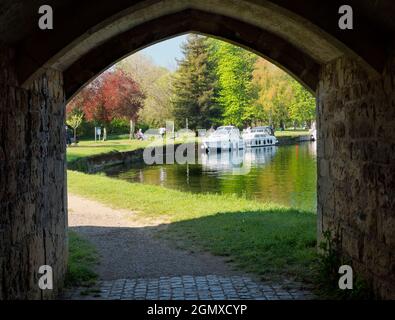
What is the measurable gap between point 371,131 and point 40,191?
3.07 meters

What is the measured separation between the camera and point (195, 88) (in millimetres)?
48656

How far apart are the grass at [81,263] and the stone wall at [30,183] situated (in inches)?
9.9

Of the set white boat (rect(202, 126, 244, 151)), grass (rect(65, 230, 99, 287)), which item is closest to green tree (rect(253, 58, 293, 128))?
white boat (rect(202, 126, 244, 151))

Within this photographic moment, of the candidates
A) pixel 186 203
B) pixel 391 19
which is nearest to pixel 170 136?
pixel 186 203

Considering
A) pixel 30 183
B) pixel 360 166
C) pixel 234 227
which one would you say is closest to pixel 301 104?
pixel 234 227

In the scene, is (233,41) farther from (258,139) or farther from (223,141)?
(258,139)

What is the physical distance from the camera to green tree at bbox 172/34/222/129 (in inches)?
1893

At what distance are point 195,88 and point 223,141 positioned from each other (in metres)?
10.8

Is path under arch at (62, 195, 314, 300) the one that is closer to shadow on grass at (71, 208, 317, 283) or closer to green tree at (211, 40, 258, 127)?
shadow on grass at (71, 208, 317, 283)

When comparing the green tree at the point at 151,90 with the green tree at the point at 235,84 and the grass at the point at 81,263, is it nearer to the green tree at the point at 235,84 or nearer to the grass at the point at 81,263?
the green tree at the point at 235,84

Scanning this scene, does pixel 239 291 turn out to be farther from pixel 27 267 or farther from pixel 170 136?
pixel 170 136

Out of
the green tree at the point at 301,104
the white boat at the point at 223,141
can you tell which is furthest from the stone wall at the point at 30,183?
the green tree at the point at 301,104

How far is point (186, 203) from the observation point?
44.6 feet

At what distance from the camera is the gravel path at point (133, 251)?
701cm
